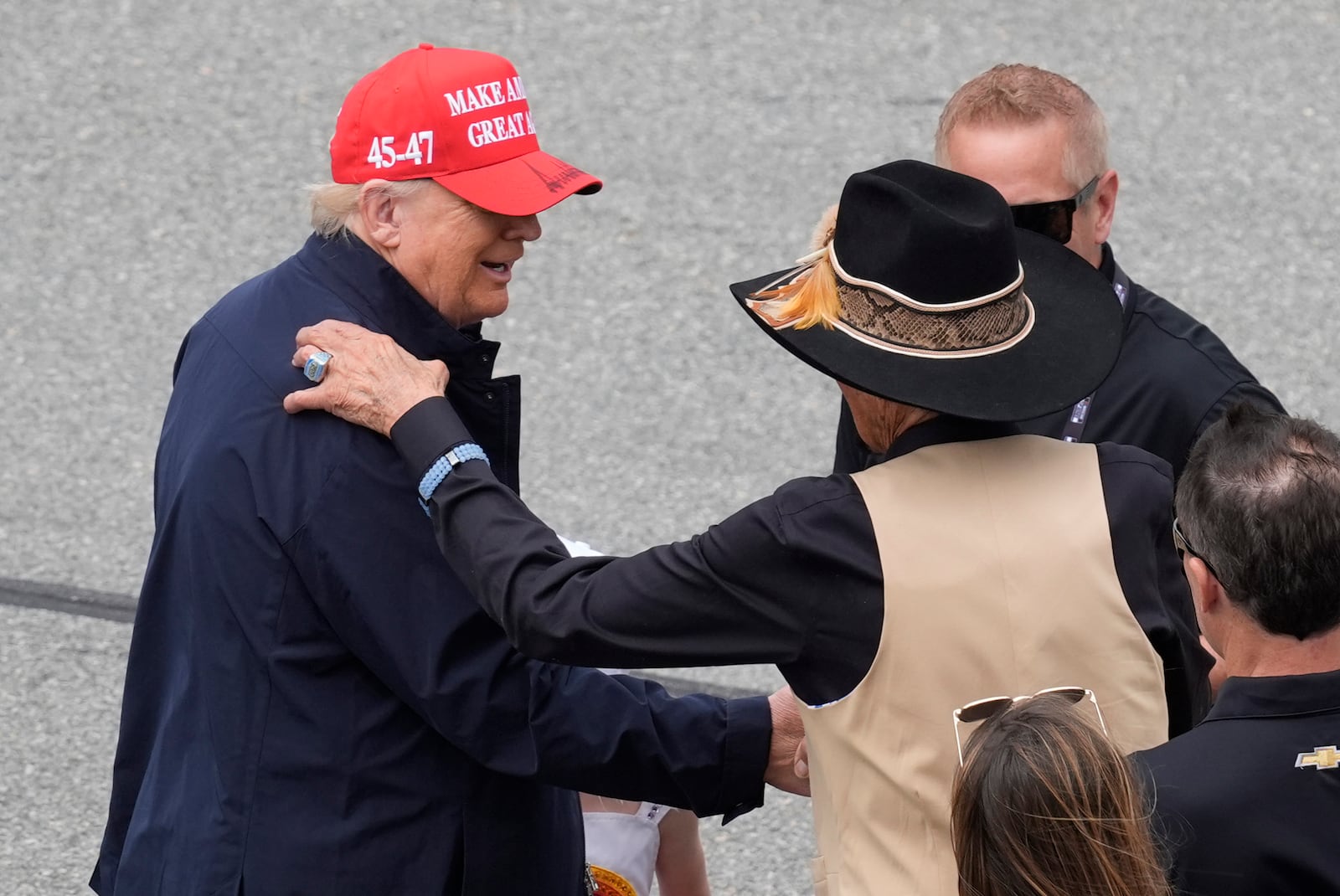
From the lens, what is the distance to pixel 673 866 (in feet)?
11.0

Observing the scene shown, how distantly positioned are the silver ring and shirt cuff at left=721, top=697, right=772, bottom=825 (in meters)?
0.82

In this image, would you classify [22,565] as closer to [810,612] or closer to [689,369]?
[689,369]

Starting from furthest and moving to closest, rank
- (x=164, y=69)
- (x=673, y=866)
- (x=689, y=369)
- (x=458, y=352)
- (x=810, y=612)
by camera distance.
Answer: (x=164, y=69) < (x=689, y=369) < (x=673, y=866) < (x=458, y=352) < (x=810, y=612)

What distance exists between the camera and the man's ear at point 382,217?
2.52 metres

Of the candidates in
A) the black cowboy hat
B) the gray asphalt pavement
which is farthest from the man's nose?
the gray asphalt pavement

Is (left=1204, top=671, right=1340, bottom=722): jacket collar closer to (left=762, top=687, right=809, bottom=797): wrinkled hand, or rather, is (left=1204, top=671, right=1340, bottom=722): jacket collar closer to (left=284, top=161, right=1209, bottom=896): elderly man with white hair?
(left=284, top=161, right=1209, bottom=896): elderly man with white hair

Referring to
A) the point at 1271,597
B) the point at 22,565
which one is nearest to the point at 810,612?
the point at 1271,597

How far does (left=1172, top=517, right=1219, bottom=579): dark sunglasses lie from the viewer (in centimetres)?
212

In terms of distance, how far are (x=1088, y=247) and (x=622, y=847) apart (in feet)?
4.65

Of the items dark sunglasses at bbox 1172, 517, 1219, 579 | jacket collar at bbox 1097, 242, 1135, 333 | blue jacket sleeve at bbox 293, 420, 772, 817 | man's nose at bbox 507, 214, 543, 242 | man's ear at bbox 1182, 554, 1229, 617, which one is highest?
man's nose at bbox 507, 214, 543, 242

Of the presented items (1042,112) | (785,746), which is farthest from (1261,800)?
(1042,112)

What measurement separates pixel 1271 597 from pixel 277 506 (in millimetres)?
1325

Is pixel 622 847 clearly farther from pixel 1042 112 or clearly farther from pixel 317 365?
pixel 1042 112

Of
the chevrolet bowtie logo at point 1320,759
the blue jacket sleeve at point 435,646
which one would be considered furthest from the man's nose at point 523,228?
the chevrolet bowtie logo at point 1320,759
